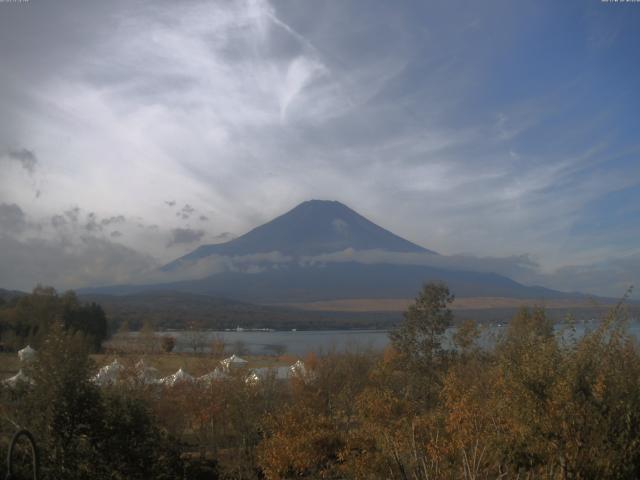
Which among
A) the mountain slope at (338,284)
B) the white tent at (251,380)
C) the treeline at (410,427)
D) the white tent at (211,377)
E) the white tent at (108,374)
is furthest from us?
the mountain slope at (338,284)

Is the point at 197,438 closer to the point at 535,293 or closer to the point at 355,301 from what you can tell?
the point at 355,301

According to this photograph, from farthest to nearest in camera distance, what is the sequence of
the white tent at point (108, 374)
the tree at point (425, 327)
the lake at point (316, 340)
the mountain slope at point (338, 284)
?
the mountain slope at point (338, 284) < the tree at point (425, 327) < the lake at point (316, 340) < the white tent at point (108, 374)

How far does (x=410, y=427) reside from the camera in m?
11.2

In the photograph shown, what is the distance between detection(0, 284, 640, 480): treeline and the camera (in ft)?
25.7

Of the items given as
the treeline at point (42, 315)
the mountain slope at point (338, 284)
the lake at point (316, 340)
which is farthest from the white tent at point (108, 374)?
the mountain slope at point (338, 284)

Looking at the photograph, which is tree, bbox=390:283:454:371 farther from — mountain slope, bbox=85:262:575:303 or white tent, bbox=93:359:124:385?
mountain slope, bbox=85:262:575:303

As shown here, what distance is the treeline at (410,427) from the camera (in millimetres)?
7840

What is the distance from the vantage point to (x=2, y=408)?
10352 millimetres

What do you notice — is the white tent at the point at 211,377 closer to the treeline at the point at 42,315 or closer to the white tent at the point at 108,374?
the white tent at the point at 108,374

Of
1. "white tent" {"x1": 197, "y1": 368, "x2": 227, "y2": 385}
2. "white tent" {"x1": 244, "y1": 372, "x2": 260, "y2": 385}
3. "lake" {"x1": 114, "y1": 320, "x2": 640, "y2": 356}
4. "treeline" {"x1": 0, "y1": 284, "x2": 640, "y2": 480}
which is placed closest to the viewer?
"treeline" {"x1": 0, "y1": 284, "x2": 640, "y2": 480}

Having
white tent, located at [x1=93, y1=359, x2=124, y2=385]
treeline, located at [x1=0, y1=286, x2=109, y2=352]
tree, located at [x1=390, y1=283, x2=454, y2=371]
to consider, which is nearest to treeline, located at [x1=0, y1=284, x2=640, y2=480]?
white tent, located at [x1=93, y1=359, x2=124, y2=385]

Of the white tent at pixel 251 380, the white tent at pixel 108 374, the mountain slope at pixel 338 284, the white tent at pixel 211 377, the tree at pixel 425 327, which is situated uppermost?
→ the mountain slope at pixel 338 284

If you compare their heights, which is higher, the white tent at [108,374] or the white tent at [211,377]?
the white tent at [108,374]

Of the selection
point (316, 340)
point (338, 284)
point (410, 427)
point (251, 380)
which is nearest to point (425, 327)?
point (251, 380)
